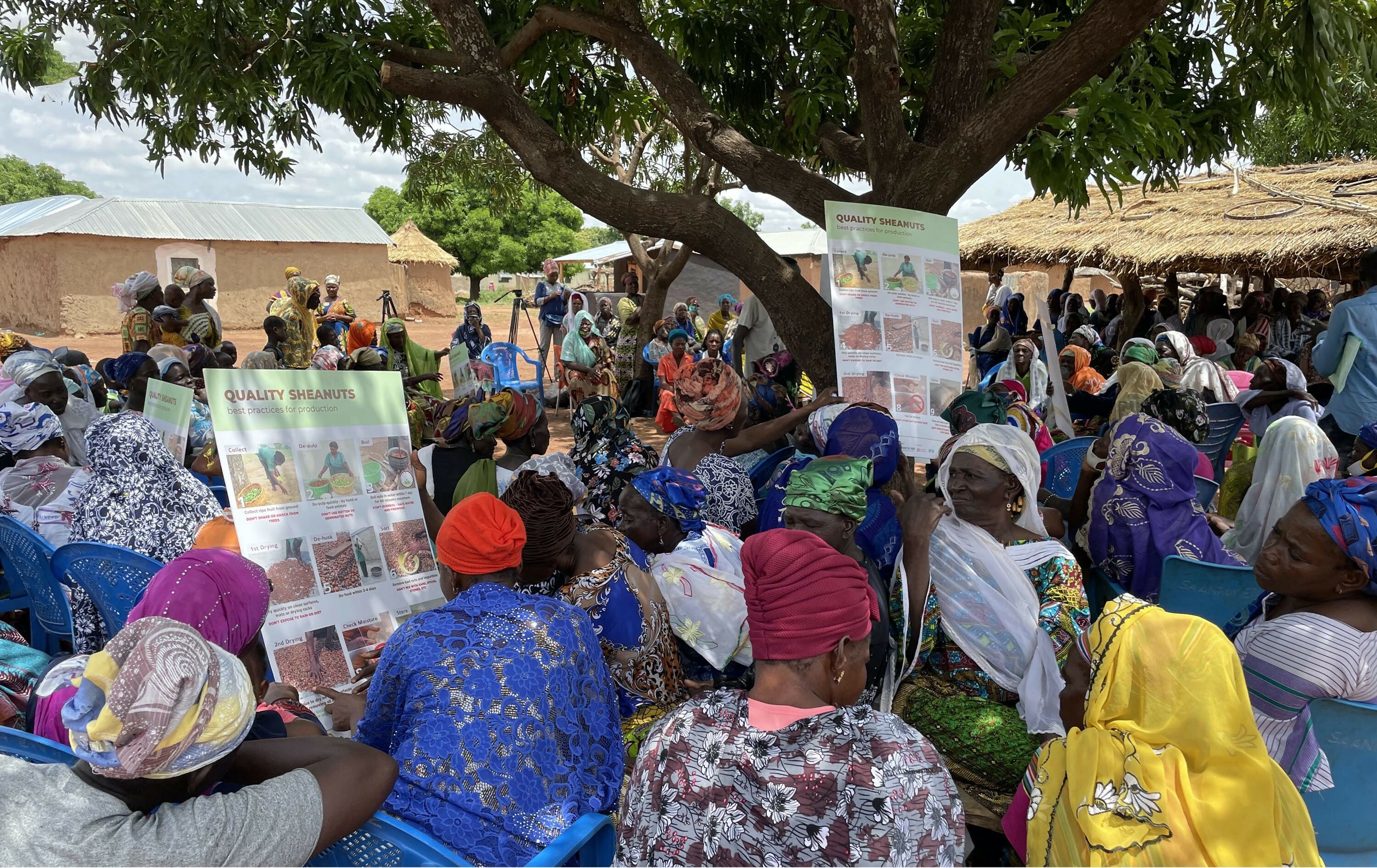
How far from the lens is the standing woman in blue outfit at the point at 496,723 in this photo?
212 centimetres

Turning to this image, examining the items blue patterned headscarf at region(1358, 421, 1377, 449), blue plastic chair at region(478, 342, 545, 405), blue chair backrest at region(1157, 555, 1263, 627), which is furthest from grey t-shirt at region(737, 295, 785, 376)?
blue chair backrest at region(1157, 555, 1263, 627)

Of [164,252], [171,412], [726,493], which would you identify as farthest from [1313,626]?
[164,252]

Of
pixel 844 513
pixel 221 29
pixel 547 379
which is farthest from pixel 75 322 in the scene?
pixel 844 513

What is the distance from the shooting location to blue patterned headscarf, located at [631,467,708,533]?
3.42 metres

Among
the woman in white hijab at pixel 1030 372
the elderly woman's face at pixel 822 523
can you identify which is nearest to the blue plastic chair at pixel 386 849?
the elderly woman's face at pixel 822 523

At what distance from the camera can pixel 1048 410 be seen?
7535mm

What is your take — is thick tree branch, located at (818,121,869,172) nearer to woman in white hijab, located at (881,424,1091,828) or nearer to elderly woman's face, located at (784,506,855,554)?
woman in white hijab, located at (881,424,1091,828)

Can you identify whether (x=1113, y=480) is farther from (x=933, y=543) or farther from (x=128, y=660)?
(x=128, y=660)

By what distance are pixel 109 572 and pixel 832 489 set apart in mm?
2741

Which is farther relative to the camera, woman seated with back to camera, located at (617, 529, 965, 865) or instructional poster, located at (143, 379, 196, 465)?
→ instructional poster, located at (143, 379, 196, 465)

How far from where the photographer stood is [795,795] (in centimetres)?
162

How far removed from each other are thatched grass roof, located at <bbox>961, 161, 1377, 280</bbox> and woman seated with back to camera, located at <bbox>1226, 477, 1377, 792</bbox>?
8341mm

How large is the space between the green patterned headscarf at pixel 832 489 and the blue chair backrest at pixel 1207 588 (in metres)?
1.44

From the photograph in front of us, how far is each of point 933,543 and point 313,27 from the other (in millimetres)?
4768
